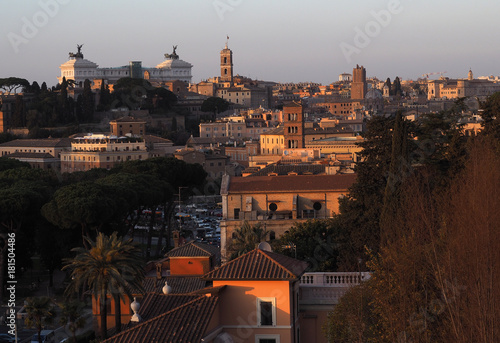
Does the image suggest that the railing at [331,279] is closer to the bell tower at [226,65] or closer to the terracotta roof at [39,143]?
the terracotta roof at [39,143]

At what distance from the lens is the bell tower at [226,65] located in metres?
155

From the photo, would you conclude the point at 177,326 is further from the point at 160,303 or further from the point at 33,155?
the point at 33,155

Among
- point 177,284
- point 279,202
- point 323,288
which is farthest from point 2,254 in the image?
point 323,288

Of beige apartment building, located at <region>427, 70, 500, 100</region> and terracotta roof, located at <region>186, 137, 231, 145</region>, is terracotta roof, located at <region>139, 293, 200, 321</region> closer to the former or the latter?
terracotta roof, located at <region>186, 137, 231, 145</region>

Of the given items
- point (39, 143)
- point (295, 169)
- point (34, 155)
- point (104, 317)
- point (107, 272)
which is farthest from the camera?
point (39, 143)

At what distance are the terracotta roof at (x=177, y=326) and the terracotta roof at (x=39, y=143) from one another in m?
69.9

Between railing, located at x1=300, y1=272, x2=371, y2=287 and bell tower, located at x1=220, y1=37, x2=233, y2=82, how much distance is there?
138003 millimetres

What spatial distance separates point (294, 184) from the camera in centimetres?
3428

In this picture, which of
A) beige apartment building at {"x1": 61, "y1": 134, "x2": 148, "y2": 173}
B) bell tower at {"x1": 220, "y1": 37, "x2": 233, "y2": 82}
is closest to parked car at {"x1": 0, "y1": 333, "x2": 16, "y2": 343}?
beige apartment building at {"x1": 61, "y1": 134, "x2": 148, "y2": 173}

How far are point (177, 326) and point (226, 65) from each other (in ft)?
468

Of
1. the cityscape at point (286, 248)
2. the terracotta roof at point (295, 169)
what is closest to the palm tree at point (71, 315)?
the cityscape at point (286, 248)

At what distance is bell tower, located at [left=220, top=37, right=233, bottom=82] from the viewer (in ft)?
509

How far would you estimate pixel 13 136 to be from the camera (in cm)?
9331

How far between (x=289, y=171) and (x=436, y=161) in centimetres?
1511
